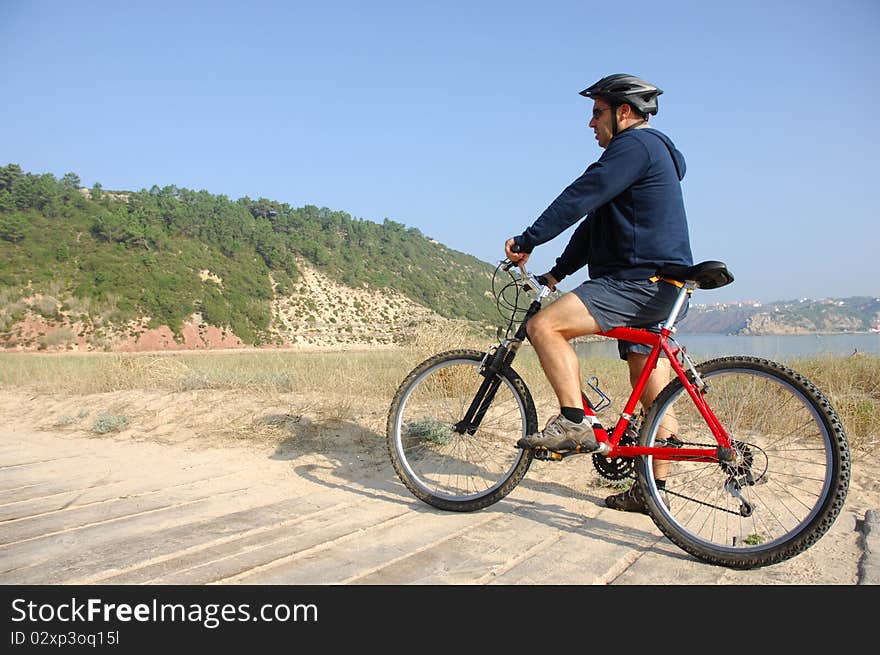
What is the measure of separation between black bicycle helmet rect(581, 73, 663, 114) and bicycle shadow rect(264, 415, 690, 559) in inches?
91.2

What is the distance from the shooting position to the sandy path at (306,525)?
102 inches

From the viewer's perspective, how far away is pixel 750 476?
291 cm

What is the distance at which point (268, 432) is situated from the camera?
18.6 ft

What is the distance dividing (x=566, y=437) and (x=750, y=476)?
89 cm

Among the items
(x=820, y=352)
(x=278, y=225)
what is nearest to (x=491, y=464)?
(x=820, y=352)

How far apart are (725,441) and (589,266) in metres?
1.23

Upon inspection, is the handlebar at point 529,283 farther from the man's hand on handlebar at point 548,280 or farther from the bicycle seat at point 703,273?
the bicycle seat at point 703,273

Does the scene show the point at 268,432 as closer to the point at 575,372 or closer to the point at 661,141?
the point at 575,372

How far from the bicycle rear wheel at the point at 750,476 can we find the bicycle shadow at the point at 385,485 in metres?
0.26

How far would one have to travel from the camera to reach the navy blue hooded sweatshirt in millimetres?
3127

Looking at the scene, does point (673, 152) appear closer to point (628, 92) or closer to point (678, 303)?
point (628, 92)

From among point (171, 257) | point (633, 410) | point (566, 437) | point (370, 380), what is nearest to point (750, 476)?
point (633, 410)

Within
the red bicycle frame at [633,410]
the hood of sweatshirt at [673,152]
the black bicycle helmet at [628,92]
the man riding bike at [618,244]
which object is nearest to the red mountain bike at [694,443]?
the red bicycle frame at [633,410]

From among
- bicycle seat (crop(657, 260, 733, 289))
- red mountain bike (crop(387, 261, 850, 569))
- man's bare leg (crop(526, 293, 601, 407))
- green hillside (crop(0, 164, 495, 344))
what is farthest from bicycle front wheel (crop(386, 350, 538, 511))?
green hillside (crop(0, 164, 495, 344))
